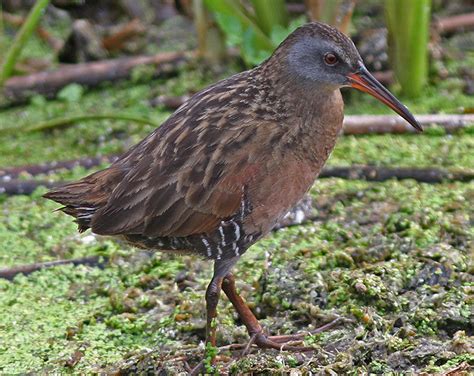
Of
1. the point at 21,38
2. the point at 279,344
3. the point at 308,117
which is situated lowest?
the point at 279,344

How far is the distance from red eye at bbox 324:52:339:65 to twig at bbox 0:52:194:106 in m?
3.25

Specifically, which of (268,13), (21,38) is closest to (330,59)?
(268,13)

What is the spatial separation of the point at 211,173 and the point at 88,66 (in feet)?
11.3

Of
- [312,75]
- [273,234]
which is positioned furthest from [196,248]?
[273,234]

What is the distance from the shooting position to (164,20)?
7984mm

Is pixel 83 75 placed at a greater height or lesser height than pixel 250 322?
greater

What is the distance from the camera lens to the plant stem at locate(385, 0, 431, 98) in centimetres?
596

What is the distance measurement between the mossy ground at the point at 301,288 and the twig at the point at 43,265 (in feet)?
0.13

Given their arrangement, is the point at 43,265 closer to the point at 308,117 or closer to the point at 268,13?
the point at 308,117

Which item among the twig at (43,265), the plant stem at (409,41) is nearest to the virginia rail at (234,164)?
the twig at (43,265)

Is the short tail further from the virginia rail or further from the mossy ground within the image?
the mossy ground

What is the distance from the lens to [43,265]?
4.70 meters

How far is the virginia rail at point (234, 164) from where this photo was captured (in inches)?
144

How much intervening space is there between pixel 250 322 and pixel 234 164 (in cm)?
65
